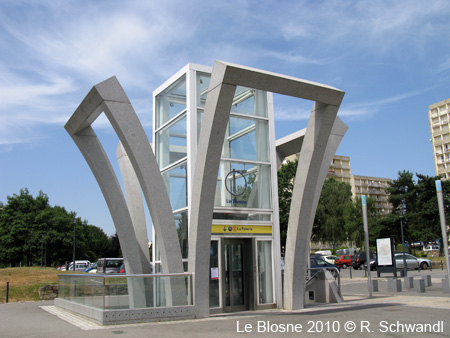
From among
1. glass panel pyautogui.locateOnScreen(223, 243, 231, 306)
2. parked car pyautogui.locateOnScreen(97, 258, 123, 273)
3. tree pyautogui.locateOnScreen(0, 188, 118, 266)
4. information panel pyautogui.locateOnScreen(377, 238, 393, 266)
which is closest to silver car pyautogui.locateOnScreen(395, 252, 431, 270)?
information panel pyautogui.locateOnScreen(377, 238, 393, 266)

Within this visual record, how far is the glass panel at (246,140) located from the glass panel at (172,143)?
1.42 meters

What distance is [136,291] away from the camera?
10828mm

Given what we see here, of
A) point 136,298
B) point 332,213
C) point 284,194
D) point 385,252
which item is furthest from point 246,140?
point 332,213

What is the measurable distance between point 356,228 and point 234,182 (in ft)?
189

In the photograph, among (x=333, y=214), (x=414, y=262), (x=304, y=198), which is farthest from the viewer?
(x=333, y=214)

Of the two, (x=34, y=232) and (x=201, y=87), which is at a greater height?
(x=201, y=87)

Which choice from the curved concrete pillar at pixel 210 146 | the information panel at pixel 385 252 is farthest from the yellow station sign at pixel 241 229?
the information panel at pixel 385 252

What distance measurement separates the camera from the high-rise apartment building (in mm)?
103375

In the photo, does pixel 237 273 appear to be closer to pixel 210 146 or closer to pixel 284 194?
pixel 210 146

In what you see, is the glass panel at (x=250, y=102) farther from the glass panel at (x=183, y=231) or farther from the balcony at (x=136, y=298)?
the balcony at (x=136, y=298)

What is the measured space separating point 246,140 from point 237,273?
14.4 feet

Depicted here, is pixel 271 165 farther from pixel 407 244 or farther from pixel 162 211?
pixel 407 244

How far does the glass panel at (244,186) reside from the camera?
1382cm

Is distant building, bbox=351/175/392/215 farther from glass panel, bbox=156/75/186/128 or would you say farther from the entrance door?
the entrance door
